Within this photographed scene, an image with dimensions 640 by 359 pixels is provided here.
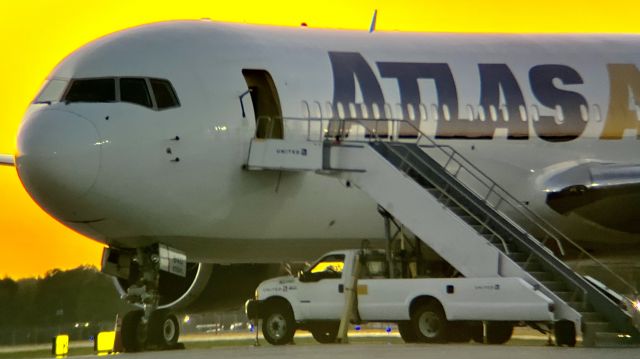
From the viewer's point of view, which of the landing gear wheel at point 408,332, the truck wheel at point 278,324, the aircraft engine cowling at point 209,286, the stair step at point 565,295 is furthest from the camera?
the aircraft engine cowling at point 209,286

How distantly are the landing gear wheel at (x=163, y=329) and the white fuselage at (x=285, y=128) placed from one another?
1.14 m

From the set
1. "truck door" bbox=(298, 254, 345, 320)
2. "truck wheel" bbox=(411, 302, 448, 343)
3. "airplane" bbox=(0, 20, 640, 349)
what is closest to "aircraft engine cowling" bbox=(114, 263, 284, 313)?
"airplane" bbox=(0, 20, 640, 349)

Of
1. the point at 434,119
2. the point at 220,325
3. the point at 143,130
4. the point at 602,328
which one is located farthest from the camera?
the point at 220,325

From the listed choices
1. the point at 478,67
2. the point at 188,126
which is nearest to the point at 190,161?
the point at 188,126

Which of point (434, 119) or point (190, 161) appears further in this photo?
point (434, 119)

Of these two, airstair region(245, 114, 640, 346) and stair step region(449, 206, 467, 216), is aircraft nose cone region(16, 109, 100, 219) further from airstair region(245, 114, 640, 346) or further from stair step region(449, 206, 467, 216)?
stair step region(449, 206, 467, 216)

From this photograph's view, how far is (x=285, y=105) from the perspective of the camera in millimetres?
25406

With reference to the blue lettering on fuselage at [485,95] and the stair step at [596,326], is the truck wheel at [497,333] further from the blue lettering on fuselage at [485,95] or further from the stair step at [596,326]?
the blue lettering on fuselage at [485,95]

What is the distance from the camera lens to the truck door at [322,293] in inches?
971

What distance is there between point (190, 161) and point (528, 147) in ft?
20.3

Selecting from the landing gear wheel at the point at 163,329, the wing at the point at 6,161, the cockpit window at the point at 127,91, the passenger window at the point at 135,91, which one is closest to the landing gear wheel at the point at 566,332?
the landing gear wheel at the point at 163,329

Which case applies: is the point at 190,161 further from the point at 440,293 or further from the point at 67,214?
the point at 440,293

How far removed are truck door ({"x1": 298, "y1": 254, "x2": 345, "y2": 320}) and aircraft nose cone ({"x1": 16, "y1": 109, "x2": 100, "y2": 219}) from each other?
3.83 m

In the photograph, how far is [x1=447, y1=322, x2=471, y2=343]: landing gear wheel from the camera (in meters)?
23.6
